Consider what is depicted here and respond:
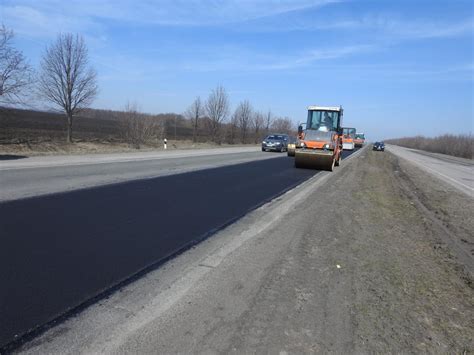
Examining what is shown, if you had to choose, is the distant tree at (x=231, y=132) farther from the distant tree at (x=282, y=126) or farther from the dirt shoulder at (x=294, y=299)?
the dirt shoulder at (x=294, y=299)

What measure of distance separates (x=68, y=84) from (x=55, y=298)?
99.8ft

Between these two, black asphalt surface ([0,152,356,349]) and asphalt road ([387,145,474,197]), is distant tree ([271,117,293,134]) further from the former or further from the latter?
black asphalt surface ([0,152,356,349])

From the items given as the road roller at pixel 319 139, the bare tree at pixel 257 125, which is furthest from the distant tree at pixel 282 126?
the road roller at pixel 319 139

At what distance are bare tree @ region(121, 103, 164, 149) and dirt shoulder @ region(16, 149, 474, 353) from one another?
1130 inches

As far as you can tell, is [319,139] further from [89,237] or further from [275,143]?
[275,143]

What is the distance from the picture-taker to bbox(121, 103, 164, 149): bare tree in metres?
34.9

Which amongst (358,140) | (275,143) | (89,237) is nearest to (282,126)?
(358,140)

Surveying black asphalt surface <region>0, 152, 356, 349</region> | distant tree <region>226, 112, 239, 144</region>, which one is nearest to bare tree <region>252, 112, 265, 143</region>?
distant tree <region>226, 112, 239, 144</region>

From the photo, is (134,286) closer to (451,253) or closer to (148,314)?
(148,314)

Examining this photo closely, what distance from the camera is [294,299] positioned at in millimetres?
4477

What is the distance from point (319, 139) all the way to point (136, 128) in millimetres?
19852

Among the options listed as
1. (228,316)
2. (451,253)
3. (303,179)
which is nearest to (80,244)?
(228,316)

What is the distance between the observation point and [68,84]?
101ft

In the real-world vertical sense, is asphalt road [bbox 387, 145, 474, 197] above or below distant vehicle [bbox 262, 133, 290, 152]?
below
